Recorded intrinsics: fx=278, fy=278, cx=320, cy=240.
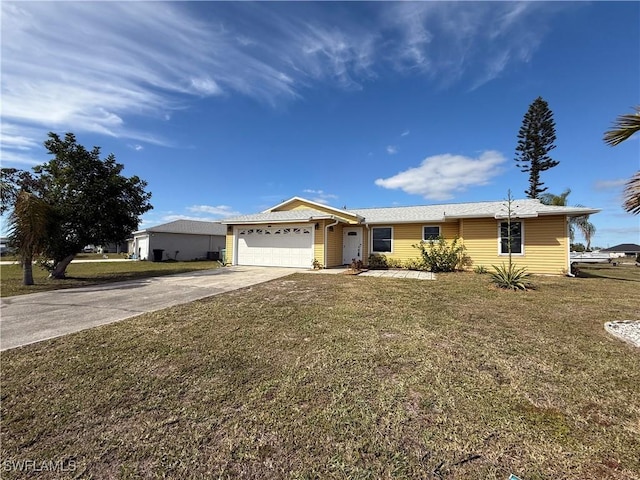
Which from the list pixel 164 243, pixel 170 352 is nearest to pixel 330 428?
pixel 170 352

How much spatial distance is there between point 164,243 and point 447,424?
2726 centimetres

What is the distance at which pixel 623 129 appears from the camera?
4.42 meters

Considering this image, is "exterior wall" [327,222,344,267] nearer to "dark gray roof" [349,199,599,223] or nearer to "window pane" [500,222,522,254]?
"dark gray roof" [349,199,599,223]

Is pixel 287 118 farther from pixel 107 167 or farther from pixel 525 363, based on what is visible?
pixel 525 363

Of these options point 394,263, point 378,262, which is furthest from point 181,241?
point 394,263

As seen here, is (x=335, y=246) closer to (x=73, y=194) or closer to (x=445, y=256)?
(x=445, y=256)

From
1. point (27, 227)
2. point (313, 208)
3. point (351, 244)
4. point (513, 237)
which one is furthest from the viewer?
point (313, 208)

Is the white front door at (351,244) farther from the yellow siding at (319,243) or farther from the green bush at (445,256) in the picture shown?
the green bush at (445,256)

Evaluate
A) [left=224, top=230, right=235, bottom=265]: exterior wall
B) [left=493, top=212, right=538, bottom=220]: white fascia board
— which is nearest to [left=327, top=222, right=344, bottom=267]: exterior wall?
[left=224, top=230, right=235, bottom=265]: exterior wall

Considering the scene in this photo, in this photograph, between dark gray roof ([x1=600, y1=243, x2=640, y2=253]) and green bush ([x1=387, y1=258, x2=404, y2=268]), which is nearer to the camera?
green bush ([x1=387, y1=258, x2=404, y2=268])

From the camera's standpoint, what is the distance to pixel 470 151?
18484 millimetres

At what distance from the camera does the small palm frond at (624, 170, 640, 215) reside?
165 inches

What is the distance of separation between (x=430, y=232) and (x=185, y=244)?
22355 millimetres

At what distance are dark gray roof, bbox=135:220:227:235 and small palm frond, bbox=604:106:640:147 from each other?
944 inches
